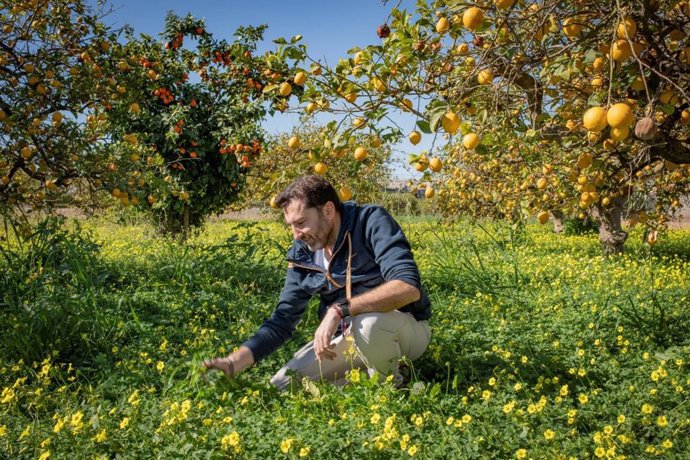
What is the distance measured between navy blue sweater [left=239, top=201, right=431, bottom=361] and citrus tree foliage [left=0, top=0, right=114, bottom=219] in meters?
2.12

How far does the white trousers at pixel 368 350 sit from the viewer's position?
2.53 metres

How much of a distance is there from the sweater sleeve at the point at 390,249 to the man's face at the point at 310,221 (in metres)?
0.21

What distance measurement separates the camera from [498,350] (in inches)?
115

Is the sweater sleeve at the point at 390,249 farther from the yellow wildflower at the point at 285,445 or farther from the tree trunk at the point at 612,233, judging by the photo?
the tree trunk at the point at 612,233

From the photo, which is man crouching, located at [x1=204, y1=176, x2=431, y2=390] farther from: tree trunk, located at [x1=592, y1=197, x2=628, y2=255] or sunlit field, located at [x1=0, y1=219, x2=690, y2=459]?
tree trunk, located at [x1=592, y1=197, x2=628, y2=255]

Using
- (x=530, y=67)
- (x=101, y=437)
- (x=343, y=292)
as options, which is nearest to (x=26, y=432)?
(x=101, y=437)

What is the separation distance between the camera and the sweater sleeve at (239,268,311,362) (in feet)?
8.77

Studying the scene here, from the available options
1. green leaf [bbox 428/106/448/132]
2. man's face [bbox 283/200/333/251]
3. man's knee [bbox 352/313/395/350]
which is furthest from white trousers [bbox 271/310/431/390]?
green leaf [bbox 428/106/448/132]

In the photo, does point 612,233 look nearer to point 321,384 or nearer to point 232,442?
point 321,384

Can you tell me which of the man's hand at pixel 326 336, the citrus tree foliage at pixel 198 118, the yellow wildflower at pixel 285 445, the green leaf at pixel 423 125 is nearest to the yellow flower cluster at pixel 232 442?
the yellow wildflower at pixel 285 445

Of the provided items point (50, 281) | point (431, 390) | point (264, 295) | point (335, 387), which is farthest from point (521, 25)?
point (50, 281)

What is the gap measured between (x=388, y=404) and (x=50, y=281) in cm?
288

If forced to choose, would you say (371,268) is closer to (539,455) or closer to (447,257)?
(539,455)

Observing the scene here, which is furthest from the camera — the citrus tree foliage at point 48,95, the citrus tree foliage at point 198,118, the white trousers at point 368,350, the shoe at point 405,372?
the citrus tree foliage at point 198,118
